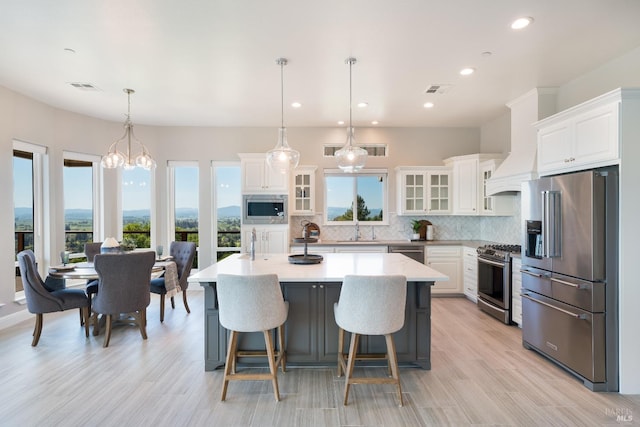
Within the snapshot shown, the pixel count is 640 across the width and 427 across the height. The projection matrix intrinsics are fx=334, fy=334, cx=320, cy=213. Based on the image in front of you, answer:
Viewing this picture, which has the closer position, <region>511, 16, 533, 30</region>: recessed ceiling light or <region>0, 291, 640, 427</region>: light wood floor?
<region>0, 291, 640, 427</region>: light wood floor

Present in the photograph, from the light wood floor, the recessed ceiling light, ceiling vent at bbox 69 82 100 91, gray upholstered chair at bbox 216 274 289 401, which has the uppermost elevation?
ceiling vent at bbox 69 82 100 91

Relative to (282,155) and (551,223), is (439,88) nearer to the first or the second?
(551,223)

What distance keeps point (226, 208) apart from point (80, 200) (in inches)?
92.4

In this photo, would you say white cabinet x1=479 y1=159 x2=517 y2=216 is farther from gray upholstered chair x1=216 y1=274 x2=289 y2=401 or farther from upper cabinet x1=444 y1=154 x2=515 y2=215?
gray upholstered chair x1=216 y1=274 x2=289 y2=401

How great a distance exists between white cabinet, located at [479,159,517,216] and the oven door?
0.85 metres

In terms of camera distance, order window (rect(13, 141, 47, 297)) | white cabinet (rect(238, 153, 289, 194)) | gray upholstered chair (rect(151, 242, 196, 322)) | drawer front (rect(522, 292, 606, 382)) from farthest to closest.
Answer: white cabinet (rect(238, 153, 289, 194)) < window (rect(13, 141, 47, 297)) < gray upholstered chair (rect(151, 242, 196, 322)) < drawer front (rect(522, 292, 606, 382))

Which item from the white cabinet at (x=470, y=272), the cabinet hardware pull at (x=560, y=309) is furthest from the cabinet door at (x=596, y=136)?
the white cabinet at (x=470, y=272)

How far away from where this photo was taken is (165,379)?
2873 millimetres

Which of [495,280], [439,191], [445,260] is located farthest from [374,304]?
[439,191]

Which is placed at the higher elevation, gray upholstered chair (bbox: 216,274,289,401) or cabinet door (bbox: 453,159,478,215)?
cabinet door (bbox: 453,159,478,215)

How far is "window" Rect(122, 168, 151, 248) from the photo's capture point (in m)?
6.06

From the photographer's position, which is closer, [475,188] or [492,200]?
[492,200]

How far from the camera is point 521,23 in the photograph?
2.72 metres

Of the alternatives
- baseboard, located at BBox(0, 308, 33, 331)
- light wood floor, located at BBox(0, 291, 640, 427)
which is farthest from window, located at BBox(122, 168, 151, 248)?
light wood floor, located at BBox(0, 291, 640, 427)
